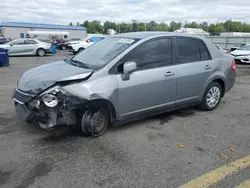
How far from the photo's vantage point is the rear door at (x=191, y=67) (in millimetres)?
4680

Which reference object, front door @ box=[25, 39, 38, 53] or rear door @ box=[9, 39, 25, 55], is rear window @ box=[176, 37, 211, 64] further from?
front door @ box=[25, 39, 38, 53]

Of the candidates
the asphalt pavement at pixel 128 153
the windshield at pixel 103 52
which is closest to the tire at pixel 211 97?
the asphalt pavement at pixel 128 153

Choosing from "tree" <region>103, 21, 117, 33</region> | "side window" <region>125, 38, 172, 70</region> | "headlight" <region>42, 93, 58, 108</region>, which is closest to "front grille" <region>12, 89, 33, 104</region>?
"headlight" <region>42, 93, 58, 108</region>

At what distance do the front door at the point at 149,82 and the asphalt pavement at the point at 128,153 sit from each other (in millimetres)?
419

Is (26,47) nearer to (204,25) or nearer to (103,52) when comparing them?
(103,52)

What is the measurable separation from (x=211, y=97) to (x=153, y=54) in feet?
6.41

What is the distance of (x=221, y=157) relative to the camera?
3.40 m

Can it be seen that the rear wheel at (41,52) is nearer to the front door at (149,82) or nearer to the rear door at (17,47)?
the rear door at (17,47)

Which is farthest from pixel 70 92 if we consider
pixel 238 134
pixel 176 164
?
pixel 238 134

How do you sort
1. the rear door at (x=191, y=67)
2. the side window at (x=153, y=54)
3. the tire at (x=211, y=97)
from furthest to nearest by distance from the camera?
the tire at (x=211, y=97)
the rear door at (x=191, y=67)
the side window at (x=153, y=54)

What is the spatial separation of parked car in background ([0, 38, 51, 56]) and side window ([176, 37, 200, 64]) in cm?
1640

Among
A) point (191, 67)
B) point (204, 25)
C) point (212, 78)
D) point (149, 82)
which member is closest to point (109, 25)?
point (204, 25)

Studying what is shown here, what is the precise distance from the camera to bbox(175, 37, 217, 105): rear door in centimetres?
468

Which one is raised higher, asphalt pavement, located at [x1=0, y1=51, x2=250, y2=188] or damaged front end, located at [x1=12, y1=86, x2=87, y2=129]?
damaged front end, located at [x1=12, y1=86, x2=87, y2=129]
